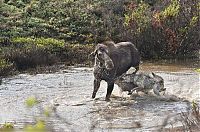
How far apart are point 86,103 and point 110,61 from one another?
964 mm

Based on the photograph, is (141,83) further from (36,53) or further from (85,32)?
(85,32)

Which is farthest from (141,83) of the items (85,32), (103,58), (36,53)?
(85,32)

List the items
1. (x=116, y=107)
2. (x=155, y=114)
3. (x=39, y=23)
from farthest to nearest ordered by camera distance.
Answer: (x=39, y=23) → (x=116, y=107) → (x=155, y=114)

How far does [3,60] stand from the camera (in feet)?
48.4

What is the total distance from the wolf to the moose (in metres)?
0.18

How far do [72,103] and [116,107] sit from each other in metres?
0.97

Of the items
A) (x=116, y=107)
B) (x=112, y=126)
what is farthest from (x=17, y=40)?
(x=112, y=126)

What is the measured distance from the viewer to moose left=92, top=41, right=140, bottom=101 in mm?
10678

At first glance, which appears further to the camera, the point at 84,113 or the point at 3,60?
the point at 3,60

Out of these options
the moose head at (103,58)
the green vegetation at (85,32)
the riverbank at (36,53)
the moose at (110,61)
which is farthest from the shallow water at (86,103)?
the green vegetation at (85,32)

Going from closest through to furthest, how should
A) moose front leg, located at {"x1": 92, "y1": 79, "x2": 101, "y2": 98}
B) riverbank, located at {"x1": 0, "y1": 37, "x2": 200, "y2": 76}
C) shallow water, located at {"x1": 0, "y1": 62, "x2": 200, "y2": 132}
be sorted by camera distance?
shallow water, located at {"x1": 0, "y1": 62, "x2": 200, "y2": 132}, moose front leg, located at {"x1": 92, "y1": 79, "x2": 101, "y2": 98}, riverbank, located at {"x1": 0, "y1": 37, "x2": 200, "y2": 76}

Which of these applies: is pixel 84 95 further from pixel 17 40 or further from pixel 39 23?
pixel 39 23

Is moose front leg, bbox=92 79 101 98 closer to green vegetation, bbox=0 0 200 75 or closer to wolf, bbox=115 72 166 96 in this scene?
wolf, bbox=115 72 166 96

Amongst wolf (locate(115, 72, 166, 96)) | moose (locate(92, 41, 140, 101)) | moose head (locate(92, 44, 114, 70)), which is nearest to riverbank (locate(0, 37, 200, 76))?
moose (locate(92, 41, 140, 101))
